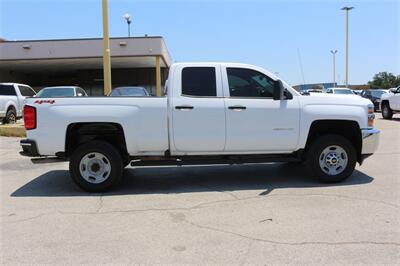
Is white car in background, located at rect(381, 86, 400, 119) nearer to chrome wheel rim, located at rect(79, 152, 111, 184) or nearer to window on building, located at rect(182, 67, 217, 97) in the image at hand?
window on building, located at rect(182, 67, 217, 97)

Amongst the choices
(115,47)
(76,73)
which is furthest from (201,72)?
(76,73)

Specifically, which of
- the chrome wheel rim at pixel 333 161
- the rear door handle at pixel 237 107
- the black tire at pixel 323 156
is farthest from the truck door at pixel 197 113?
the chrome wheel rim at pixel 333 161

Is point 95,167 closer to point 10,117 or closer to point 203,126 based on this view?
point 203,126

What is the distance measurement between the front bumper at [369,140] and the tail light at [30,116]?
5388mm

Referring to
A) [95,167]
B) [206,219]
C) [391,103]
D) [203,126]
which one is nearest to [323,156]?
[203,126]

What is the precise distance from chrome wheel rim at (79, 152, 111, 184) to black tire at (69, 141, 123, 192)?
0.03 metres

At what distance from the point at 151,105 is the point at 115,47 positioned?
2482 cm

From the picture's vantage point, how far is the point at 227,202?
6.28m

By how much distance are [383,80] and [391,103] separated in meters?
82.8

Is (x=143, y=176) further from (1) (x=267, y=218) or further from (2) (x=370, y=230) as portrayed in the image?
(2) (x=370, y=230)

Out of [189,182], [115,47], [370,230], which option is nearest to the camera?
[370,230]


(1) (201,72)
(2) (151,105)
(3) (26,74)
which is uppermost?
(3) (26,74)

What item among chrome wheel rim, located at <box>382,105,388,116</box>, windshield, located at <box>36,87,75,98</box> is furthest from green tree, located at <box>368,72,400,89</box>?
windshield, located at <box>36,87,75,98</box>

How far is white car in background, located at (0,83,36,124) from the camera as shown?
1855cm
